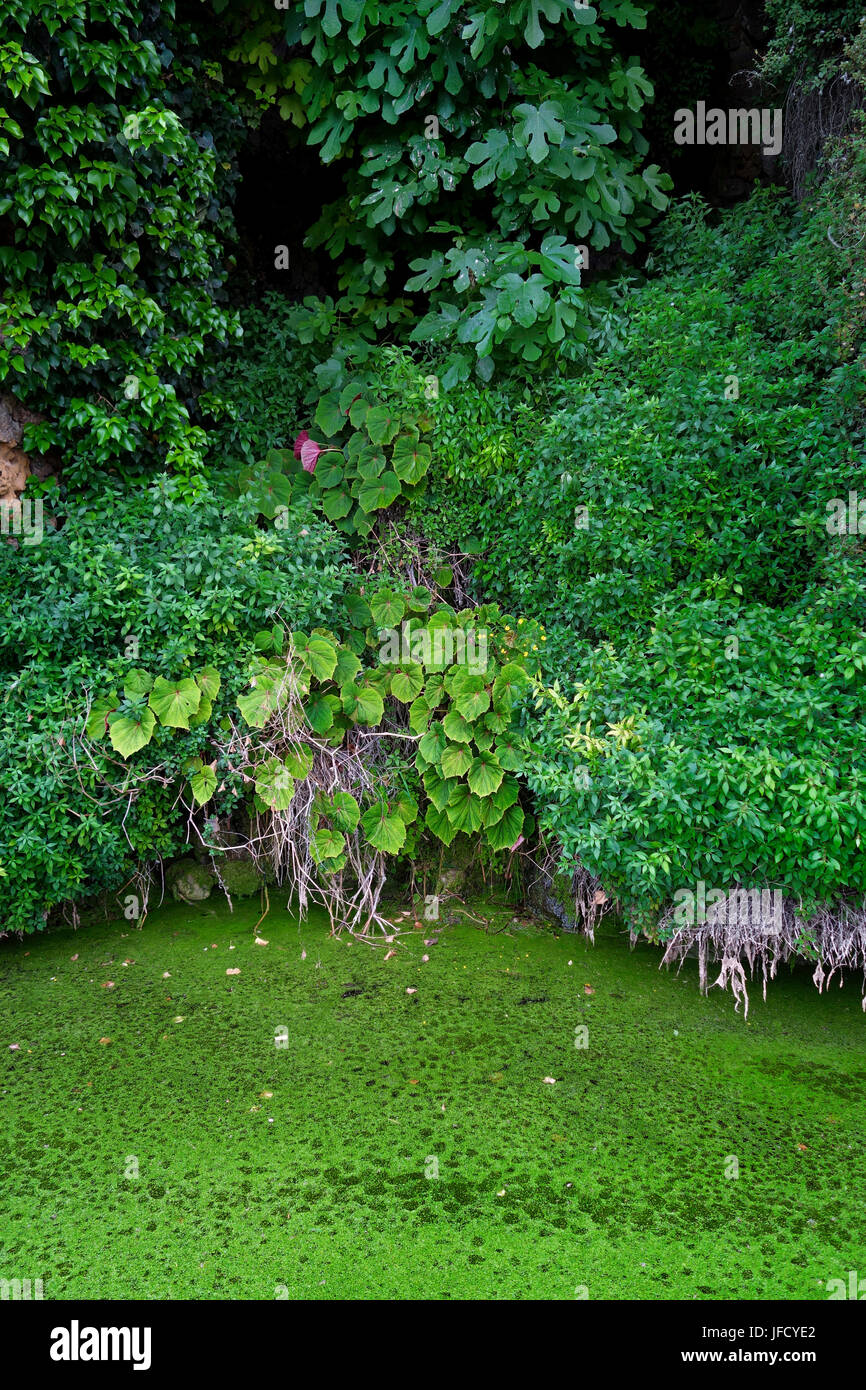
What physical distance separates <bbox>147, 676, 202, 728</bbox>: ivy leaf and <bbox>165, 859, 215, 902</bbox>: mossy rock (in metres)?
0.77

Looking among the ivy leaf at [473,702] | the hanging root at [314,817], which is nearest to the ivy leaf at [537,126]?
the ivy leaf at [473,702]

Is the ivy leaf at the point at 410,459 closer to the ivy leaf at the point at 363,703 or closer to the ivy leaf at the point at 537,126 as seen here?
the ivy leaf at the point at 363,703

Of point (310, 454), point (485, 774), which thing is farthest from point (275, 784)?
point (310, 454)

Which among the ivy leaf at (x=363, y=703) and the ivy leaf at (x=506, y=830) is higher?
the ivy leaf at (x=363, y=703)

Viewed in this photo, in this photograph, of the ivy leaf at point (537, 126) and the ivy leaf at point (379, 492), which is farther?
the ivy leaf at point (379, 492)

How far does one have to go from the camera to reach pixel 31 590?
10.6 ft

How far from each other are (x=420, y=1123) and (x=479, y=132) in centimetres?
380

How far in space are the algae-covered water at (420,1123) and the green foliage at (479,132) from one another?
7.94 feet

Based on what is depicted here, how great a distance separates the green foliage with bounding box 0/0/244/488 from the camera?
3.14 meters

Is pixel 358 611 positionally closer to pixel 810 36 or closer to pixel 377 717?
pixel 377 717

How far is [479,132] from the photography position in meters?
3.91

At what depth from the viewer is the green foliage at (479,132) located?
3.60 metres

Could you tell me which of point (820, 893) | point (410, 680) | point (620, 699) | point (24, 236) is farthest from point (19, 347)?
point (820, 893)

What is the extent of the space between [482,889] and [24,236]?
289 cm
